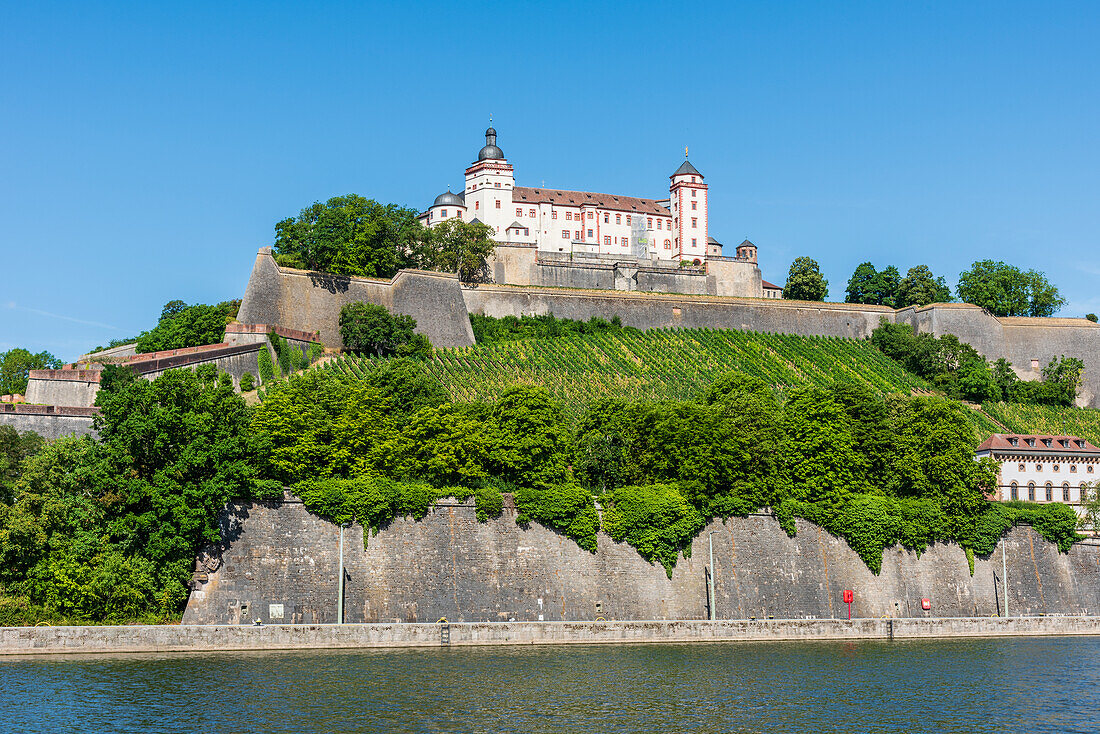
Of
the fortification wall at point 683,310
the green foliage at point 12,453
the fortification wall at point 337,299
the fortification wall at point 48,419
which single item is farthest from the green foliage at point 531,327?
the green foliage at point 12,453

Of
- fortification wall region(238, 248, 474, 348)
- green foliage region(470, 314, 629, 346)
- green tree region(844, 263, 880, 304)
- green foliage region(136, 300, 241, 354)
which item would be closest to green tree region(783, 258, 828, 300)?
green tree region(844, 263, 880, 304)

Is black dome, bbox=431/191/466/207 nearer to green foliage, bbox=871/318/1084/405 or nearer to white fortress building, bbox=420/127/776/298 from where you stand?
white fortress building, bbox=420/127/776/298

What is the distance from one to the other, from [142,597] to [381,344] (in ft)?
113

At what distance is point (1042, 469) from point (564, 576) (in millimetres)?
30006

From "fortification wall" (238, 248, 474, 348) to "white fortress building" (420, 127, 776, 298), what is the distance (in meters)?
13.6

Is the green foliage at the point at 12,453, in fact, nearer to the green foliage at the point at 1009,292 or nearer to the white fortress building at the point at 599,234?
the white fortress building at the point at 599,234

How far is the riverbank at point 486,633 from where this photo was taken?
33156 millimetres

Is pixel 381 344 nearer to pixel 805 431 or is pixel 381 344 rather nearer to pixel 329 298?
pixel 329 298

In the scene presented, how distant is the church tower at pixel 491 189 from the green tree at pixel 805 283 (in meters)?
24.0

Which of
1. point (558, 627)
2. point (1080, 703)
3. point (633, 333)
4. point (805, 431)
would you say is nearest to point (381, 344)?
point (633, 333)

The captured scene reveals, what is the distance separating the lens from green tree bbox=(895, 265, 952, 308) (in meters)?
92.4

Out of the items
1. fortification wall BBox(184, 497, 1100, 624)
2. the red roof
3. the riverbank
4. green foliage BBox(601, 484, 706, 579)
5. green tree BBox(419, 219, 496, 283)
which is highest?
green tree BBox(419, 219, 496, 283)

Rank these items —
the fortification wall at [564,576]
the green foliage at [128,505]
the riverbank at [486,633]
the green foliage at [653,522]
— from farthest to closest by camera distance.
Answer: the green foliage at [653,522] → the fortification wall at [564,576] → the green foliage at [128,505] → the riverbank at [486,633]

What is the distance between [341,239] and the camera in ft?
241
